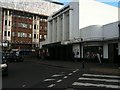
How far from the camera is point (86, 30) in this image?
3503 centimetres

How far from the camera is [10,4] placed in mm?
74625

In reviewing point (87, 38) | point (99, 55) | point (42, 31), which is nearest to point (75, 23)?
point (87, 38)

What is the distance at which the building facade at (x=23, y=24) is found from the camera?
72438 mm

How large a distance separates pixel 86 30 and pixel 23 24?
44.1 metres

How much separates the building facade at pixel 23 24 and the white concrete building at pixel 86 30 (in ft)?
90.9

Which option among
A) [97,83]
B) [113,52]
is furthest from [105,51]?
[97,83]

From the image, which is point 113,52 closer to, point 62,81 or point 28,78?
point 28,78

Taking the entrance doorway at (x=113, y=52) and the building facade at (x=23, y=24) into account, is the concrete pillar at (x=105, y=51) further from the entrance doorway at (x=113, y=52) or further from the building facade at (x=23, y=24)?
the building facade at (x=23, y=24)

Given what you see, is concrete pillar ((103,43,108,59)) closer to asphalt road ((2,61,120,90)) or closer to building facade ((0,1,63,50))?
asphalt road ((2,61,120,90))

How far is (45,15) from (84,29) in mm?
47037

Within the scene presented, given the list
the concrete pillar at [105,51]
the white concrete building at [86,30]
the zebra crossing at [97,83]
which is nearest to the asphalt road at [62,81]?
the zebra crossing at [97,83]

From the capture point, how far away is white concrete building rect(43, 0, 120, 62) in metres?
31.4

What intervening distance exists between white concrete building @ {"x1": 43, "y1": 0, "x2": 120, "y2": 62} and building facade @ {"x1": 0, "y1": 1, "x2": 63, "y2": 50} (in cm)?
2770

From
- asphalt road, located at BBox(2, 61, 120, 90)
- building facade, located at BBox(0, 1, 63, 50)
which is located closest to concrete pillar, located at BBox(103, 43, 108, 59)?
asphalt road, located at BBox(2, 61, 120, 90)
